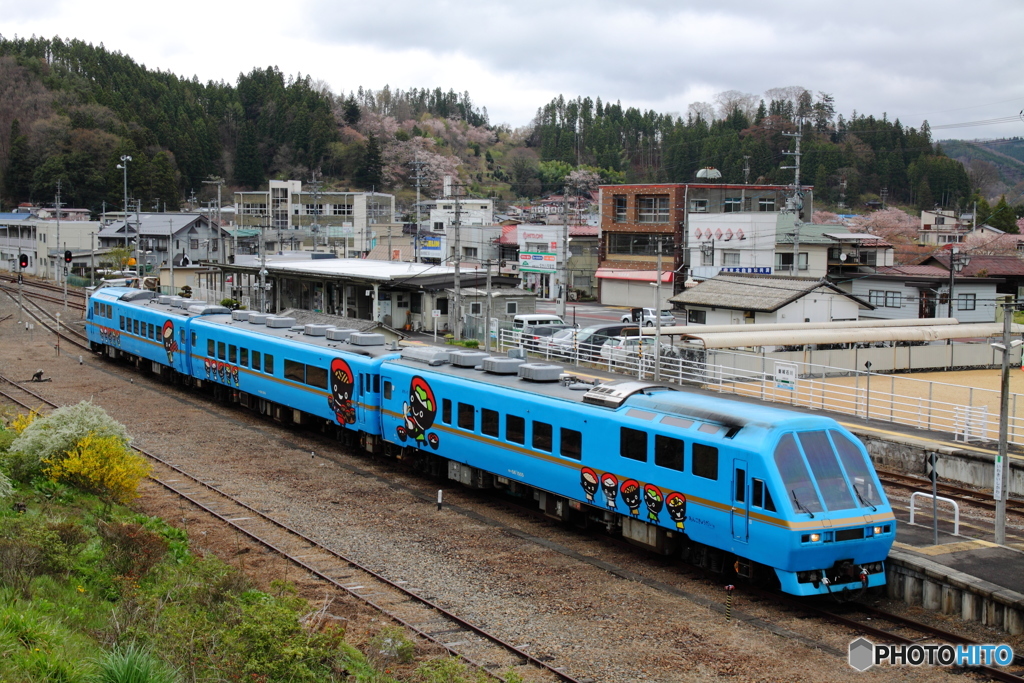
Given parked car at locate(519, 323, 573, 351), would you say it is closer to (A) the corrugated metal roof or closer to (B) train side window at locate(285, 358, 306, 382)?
(A) the corrugated metal roof

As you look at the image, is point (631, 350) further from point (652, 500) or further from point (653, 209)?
point (653, 209)

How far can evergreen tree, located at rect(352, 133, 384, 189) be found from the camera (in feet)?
363

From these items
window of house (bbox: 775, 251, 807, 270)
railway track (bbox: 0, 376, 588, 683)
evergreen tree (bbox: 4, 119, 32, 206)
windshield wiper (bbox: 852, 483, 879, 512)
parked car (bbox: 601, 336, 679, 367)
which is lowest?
railway track (bbox: 0, 376, 588, 683)

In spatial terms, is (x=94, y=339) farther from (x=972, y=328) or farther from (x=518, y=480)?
(x=972, y=328)

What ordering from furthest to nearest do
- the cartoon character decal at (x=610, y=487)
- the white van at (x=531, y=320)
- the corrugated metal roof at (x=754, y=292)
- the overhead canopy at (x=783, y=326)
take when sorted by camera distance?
the white van at (x=531, y=320)
the corrugated metal roof at (x=754, y=292)
the overhead canopy at (x=783, y=326)
the cartoon character decal at (x=610, y=487)

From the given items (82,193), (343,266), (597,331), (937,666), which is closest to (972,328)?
(597,331)

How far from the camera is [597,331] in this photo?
31812mm

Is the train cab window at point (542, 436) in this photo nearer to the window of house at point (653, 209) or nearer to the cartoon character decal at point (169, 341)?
the cartoon character decal at point (169, 341)

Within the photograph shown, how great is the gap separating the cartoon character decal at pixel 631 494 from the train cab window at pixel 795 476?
232 centimetres

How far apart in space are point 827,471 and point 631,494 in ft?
9.02

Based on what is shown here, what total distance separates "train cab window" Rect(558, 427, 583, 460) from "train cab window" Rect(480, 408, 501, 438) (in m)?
1.66

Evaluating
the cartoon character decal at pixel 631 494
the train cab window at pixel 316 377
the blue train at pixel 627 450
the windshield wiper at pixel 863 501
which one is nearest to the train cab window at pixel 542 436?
the blue train at pixel 627 450

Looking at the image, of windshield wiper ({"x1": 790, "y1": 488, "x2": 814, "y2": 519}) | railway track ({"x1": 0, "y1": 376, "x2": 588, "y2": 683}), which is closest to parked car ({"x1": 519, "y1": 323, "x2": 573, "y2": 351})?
railway track ({"x1": 0, "y1": 376, "x2": 588, "y2": 683})

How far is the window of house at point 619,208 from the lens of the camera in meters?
54.2
